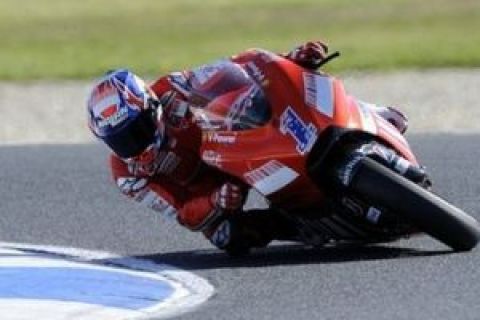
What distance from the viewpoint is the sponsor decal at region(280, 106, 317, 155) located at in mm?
9445

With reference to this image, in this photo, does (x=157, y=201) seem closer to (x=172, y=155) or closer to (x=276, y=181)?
(x=172, y=155)

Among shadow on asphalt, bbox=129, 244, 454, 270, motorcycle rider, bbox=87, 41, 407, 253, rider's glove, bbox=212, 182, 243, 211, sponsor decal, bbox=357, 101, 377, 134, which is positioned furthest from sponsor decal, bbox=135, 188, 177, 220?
sponsor decal, bbox=357, 101, 377, 134

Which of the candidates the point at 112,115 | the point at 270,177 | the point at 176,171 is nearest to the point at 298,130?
the point at 270,177

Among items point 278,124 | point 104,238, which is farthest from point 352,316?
point 104,238

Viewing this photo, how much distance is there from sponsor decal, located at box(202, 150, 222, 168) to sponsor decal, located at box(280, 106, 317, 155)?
424 millimetres

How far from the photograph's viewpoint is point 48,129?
1734 centimetres

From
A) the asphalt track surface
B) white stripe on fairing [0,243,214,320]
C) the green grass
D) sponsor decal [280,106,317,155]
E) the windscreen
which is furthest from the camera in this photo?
the green grass

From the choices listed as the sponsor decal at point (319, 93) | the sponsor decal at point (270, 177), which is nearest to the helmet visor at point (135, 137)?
the sponsor decal at point (270, 177)

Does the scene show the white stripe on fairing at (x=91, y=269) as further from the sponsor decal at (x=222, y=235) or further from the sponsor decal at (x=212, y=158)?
the sponsor decal at (x=212, y=158)

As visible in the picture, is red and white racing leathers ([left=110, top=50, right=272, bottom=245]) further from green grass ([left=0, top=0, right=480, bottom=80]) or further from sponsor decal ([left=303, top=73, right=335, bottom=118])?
green grass ([left=0, top=0, right=480, bottom=80])

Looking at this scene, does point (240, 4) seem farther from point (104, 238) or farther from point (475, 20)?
point (104, 238)

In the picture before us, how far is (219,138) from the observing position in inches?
384

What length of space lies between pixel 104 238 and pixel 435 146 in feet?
14.5

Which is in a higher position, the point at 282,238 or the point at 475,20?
the point at 282,238
